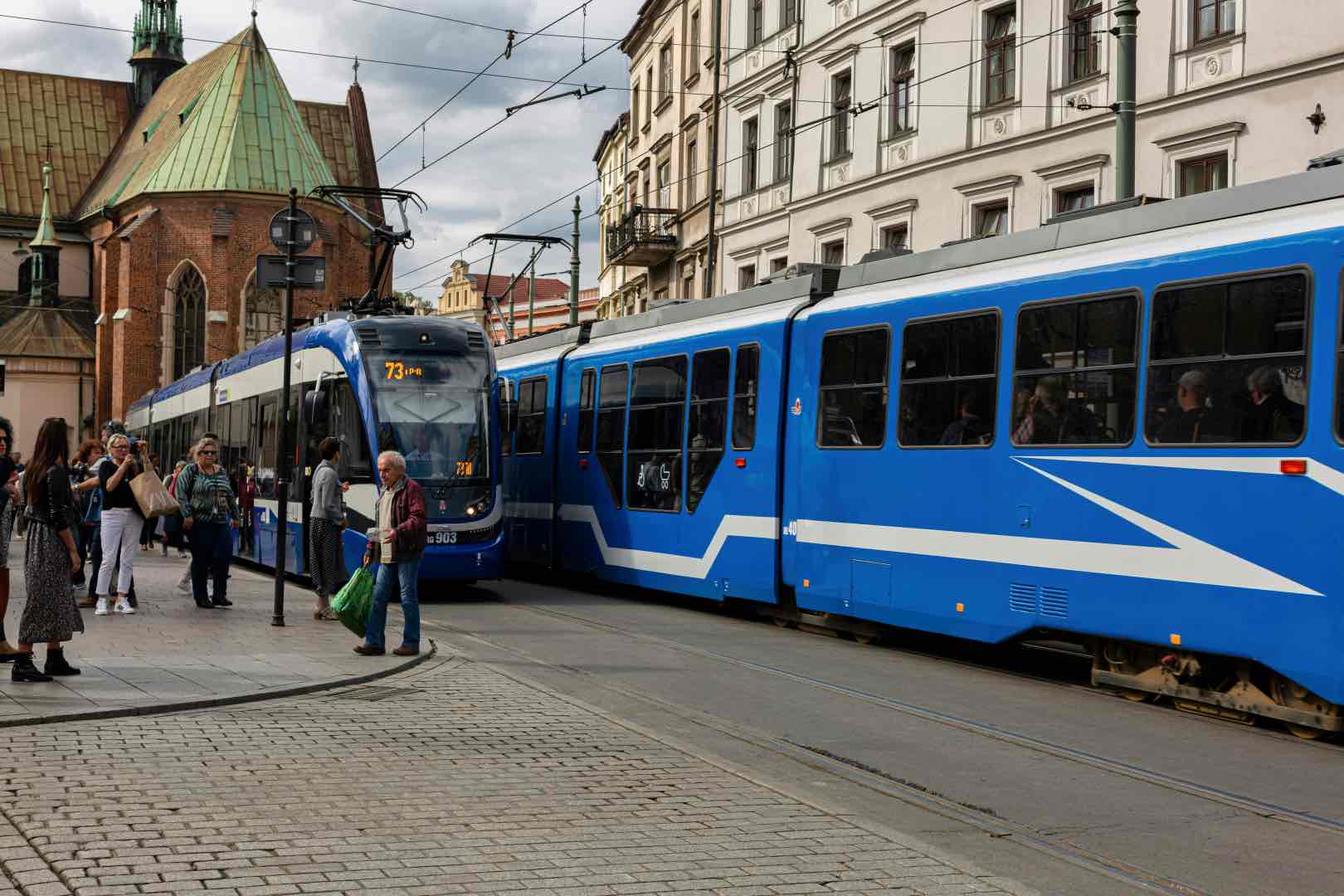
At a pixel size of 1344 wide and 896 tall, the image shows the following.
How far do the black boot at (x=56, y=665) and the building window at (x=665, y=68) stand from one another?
35.0 m

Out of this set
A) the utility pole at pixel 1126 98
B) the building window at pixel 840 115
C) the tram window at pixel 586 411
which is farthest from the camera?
the building window at pixel 840 115

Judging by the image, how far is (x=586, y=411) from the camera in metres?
19.9

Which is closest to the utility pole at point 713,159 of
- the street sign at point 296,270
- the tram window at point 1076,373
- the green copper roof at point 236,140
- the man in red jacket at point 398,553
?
the street sign at point 296,270

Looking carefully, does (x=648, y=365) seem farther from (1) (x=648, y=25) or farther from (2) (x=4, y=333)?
(2) (x=4, y=333)

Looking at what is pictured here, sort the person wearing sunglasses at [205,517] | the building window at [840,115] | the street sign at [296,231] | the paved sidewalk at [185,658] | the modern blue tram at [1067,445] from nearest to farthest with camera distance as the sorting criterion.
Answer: the modern blue tram at [1067,445] < the paved sidewalk at [185,658] < the street sign at [296,231] < the person wearing sunglasses at [205,517] < the building window at [840,115]

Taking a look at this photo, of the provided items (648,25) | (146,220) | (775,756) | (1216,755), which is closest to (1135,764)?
(1216,755)

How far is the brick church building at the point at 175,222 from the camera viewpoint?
197 ft

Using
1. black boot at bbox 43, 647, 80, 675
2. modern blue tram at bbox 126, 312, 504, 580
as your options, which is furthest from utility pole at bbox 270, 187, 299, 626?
black boot at bbox 43, 647, 80, 675

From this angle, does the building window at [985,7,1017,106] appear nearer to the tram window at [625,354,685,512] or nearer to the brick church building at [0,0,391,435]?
the tram window at [625,354,685,512]

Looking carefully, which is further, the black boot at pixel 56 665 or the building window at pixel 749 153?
the building window at pixel 749 153

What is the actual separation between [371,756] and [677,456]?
31.2 ft

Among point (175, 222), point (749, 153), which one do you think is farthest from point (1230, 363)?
point (175, 222)

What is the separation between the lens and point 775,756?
8.45 metres

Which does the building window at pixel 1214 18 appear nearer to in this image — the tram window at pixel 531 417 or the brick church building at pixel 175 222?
the tram window at pixel 531 417
